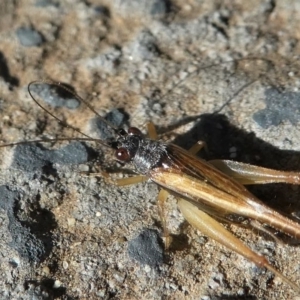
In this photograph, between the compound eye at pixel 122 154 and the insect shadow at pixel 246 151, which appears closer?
the insect shadow at pixel 246 151

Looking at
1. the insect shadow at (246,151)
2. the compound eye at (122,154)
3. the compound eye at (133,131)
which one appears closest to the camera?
the insect shadow at (246,151)

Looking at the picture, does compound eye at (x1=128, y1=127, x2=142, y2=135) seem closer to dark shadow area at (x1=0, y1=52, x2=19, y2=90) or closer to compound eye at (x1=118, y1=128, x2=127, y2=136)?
compound eye at (x1=118, y1=128, x2=127, y2=136)

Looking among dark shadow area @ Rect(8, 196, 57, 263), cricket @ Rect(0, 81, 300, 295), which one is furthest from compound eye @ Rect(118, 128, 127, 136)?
dark shadow area @ Rect(8, 196, 57, 263)

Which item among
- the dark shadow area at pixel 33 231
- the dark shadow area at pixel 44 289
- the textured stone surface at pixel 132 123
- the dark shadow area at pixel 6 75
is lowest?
the dark shadow area at pixel 44 289

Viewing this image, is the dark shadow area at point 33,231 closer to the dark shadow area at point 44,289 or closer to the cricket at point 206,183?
the dark shadow area at point 44,289

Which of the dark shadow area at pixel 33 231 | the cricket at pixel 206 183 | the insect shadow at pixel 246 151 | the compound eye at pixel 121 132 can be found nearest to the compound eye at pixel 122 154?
the cricket at pixel 206 183

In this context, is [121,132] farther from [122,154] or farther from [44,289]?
[44,289]

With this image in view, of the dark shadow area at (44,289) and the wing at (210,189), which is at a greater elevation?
the wing at (210,189)
